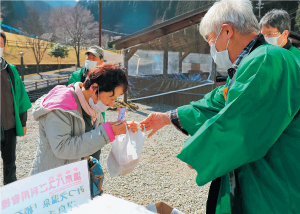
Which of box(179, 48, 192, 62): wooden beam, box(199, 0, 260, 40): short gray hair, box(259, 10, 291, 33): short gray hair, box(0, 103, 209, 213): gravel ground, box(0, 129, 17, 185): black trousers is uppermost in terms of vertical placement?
box(259, 10, 291, 33): short gray hair

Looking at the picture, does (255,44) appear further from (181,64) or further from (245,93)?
(181,64)

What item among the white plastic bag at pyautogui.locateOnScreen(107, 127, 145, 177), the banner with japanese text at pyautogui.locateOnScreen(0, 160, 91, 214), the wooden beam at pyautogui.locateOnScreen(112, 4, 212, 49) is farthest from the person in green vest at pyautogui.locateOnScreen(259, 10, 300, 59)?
the wooden beam at pyautogui.locateOnScreen(112, 4, 212, 49)

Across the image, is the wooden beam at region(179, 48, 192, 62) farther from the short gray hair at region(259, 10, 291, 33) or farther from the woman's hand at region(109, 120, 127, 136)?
the woman's hand at region(109, 120, 127, 136)

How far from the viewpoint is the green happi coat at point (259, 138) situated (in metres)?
0.98

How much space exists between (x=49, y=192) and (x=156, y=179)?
3179mm

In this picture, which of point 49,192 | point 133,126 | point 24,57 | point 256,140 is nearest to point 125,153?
point 133,126

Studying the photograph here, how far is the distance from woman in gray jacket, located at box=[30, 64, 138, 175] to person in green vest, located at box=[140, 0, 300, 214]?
0.90 meters

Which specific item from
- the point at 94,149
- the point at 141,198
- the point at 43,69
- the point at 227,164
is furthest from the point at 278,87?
the point at 43,69

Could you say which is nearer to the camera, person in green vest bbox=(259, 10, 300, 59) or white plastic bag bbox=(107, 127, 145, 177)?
white plastic bag bbox=(107, 127, 145, 177)

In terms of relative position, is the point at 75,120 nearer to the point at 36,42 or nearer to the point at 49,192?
the point at 49,192

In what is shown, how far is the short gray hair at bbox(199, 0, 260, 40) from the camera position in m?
1.37

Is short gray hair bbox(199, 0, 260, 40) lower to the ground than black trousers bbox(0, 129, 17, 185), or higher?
higher

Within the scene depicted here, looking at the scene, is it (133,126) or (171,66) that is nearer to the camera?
(133,126)

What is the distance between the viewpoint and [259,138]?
987 millimetres
